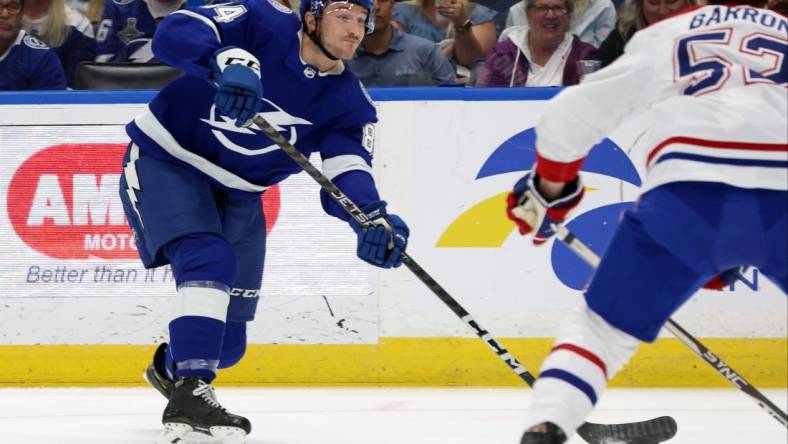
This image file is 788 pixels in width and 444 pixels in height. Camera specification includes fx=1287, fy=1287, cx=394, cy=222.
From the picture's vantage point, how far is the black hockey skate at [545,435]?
2.17 metres

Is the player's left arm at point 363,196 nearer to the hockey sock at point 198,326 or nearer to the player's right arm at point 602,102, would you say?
the hockey sock at point 198,326

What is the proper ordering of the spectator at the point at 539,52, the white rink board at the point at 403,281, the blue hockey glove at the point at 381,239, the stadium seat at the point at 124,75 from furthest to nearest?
the spectator at the point at 539,52 < the stadium seat at the point at 124,75 < the white rink board at the point at 403,281 < the blue hockey glove at the point at 381,239

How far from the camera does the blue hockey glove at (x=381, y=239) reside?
324 cm

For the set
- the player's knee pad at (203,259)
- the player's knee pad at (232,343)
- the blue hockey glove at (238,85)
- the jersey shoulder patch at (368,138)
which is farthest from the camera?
the player's knee pad at (232,343)

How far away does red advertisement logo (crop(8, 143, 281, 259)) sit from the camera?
4.50 m

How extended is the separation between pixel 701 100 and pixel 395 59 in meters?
2.66

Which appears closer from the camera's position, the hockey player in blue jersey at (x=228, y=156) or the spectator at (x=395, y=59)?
the hockey player in blue jersey at (x=228, y=156)

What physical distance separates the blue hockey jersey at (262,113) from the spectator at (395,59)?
4.54ft

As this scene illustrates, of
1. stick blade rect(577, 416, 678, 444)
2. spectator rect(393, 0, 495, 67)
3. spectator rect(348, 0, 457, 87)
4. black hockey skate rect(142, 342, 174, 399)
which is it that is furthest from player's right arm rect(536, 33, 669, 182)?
spectator rect(393, 0, 495, 67)

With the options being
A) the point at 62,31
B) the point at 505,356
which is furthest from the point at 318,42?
the point at 62,31

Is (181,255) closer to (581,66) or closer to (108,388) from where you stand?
(108,388)

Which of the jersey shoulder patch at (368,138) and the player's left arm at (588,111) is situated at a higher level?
the player's left arm at (588,111)

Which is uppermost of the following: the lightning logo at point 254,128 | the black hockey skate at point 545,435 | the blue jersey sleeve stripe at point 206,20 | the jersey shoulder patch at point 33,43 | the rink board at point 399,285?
the blue jersey sleeve stripe at point 206,20

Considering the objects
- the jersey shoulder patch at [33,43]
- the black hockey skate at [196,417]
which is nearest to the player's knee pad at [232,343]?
the black hockey skate at [196,417]
